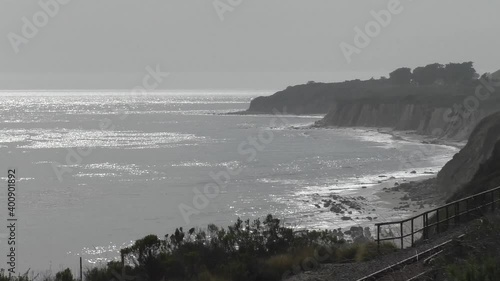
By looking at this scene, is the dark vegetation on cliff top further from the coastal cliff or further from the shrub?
the shrub

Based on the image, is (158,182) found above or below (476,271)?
below

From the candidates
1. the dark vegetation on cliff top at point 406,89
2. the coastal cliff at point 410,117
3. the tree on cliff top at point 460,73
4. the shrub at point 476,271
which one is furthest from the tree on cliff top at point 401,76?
the shrub at point 476,271

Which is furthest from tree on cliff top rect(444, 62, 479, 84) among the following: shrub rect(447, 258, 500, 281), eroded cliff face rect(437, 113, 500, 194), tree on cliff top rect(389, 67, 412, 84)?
shrub rect(447, 258, 500, 281)

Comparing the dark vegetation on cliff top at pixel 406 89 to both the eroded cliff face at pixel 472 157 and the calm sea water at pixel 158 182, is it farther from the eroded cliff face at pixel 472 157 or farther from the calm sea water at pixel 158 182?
the eroded cliff face at pixel 472 157

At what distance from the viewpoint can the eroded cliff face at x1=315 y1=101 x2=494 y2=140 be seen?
8838 cm

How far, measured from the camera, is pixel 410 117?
372ft

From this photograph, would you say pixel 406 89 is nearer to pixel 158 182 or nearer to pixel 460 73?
pixel 460 73

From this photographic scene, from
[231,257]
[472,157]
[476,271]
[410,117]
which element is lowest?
[231,257]

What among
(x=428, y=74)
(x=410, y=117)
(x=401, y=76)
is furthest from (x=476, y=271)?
(x=401, y=76)

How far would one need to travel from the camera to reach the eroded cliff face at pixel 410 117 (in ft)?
290

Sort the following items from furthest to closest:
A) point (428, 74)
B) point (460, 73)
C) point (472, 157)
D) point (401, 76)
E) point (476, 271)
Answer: point (401, 76)
point (428, 74)
point (460, 73)
point (472, 157)
point (476, 271)

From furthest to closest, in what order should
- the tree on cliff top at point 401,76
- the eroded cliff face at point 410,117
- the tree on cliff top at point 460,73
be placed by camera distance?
the tree on cliff top at point 401,76
the tree on cliff top at point 460,73
the eroded cliff face at point 410,117

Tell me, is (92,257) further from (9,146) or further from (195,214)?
(9,146)

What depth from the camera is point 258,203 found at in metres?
40.0
